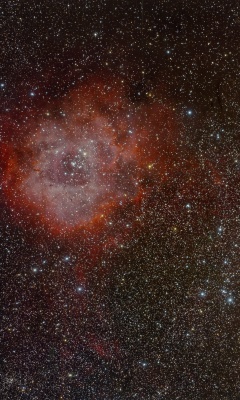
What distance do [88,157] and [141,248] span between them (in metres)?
0.67

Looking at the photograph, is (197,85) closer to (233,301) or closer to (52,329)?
(233,301)

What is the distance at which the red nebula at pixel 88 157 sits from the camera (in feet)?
7.23

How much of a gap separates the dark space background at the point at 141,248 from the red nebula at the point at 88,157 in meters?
0.08

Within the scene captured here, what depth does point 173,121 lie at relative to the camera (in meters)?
2.23

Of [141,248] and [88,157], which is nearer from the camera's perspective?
[88,157]

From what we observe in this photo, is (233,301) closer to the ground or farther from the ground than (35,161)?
closer to the ground

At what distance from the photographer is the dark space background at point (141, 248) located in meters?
2.15

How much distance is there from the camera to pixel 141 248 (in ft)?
7.69

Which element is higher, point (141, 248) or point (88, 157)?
point (88, 157)

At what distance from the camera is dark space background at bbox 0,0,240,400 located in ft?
7.06

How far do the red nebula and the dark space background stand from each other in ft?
0.25

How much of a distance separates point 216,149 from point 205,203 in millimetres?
341

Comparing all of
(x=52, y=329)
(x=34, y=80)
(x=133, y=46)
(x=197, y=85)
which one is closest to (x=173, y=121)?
(x=197, y=85)

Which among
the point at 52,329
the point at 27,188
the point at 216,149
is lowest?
the point at 52,329
